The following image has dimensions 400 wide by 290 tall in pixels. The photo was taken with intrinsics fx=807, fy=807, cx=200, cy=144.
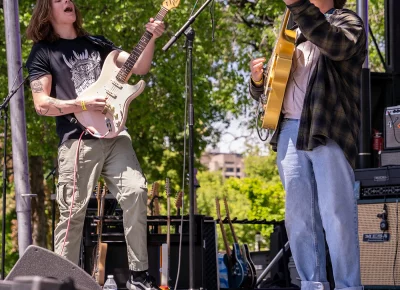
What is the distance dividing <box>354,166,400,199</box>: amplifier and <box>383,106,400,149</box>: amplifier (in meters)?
0.49

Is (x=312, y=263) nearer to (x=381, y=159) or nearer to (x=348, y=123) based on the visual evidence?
(x=348, y=123)

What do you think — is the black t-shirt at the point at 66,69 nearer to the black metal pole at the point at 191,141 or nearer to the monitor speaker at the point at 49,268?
the black metal pole at the point at 191,141

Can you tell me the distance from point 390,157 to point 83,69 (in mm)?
2580

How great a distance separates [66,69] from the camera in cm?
525

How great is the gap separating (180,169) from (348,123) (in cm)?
1615

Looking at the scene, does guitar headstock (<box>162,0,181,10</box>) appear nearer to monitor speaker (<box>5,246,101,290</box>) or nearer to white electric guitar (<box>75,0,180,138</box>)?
white electric guitar (<box>75,0,180,138</box>)

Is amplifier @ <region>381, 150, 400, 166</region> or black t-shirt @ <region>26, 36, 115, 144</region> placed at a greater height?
black t-shirt @ <region>26, 36, 115, 144</region>

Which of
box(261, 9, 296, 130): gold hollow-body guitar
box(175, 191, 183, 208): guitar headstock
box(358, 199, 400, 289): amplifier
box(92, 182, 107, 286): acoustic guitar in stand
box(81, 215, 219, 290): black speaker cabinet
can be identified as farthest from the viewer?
box(175, 191, 183, 208): guitar headstock

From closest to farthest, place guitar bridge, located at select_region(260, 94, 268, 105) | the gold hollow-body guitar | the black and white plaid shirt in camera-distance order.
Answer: the black and white plaid shirt
the gold hollow-body guitar
guitar bridge, located at select_region(260, 94, 268, 105)

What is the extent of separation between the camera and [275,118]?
4250mm

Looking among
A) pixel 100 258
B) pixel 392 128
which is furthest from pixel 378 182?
pixel 100 258

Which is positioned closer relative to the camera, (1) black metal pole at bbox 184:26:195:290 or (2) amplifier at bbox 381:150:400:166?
(1) black metal pole at bbox 184:26:195:290

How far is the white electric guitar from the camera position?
5199 millimetres

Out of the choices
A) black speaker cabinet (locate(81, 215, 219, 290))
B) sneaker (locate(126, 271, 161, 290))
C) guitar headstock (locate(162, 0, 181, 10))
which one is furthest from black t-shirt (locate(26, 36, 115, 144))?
black speaker cabinet (locate(81, 215, 219, 290))
